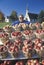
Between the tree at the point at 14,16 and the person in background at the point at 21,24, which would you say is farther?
the tree at the point at 14,16

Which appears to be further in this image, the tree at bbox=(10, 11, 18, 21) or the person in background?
the tree at bbox=(10, 11, 18, 21)

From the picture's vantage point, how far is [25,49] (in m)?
4.67

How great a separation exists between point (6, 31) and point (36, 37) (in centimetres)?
96

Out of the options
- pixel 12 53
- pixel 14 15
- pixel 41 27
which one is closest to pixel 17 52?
pixel 12 53

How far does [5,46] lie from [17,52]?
1.17 feet

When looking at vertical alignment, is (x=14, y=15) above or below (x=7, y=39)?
below

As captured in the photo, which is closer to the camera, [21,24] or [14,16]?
[21,24]

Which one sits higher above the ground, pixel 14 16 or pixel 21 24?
pixel 21 24

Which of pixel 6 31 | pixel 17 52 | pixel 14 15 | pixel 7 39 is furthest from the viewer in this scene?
pixel 14 15

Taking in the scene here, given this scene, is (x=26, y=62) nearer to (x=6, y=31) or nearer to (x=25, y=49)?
(x=25, y=49)

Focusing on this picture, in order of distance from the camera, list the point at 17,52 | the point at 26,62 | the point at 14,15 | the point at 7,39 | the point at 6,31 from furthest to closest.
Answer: the point at 14,15, the point at 6,31, the point at 7,39, the point at 17,52, the point at 26,62

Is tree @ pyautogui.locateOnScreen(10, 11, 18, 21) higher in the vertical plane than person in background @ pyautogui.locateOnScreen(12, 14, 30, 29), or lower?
lower

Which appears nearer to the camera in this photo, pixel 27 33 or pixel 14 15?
pixel 27 33

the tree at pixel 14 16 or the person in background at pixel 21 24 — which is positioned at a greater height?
the person in background at pixel 21 24
